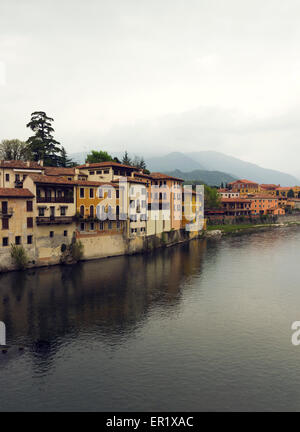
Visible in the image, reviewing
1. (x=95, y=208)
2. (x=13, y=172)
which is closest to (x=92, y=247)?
(x=95, y=208)

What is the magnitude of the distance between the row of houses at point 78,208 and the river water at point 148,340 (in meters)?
6.76

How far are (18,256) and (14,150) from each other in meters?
54.1

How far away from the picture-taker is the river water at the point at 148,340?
2475 centimetres

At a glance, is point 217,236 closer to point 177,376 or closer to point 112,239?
point 112,239

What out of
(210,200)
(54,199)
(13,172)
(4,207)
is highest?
(13,172)

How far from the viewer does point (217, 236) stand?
373ft

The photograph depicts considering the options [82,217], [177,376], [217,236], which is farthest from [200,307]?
[217,236]

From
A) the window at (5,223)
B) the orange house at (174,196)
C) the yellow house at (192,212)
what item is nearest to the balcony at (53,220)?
the window at (5,223)

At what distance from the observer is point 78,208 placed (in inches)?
2618

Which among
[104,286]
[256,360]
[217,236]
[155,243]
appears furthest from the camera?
[217,236]

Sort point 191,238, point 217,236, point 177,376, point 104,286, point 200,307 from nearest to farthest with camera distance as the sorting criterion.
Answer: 1. point 177,376
2. point 200,307
3. point 104,286
4. point 191,238
5. point 217,236

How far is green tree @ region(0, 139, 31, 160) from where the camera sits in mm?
100819

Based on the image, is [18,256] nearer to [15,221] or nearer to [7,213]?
[15,221]

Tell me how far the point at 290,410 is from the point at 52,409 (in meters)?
15.9
